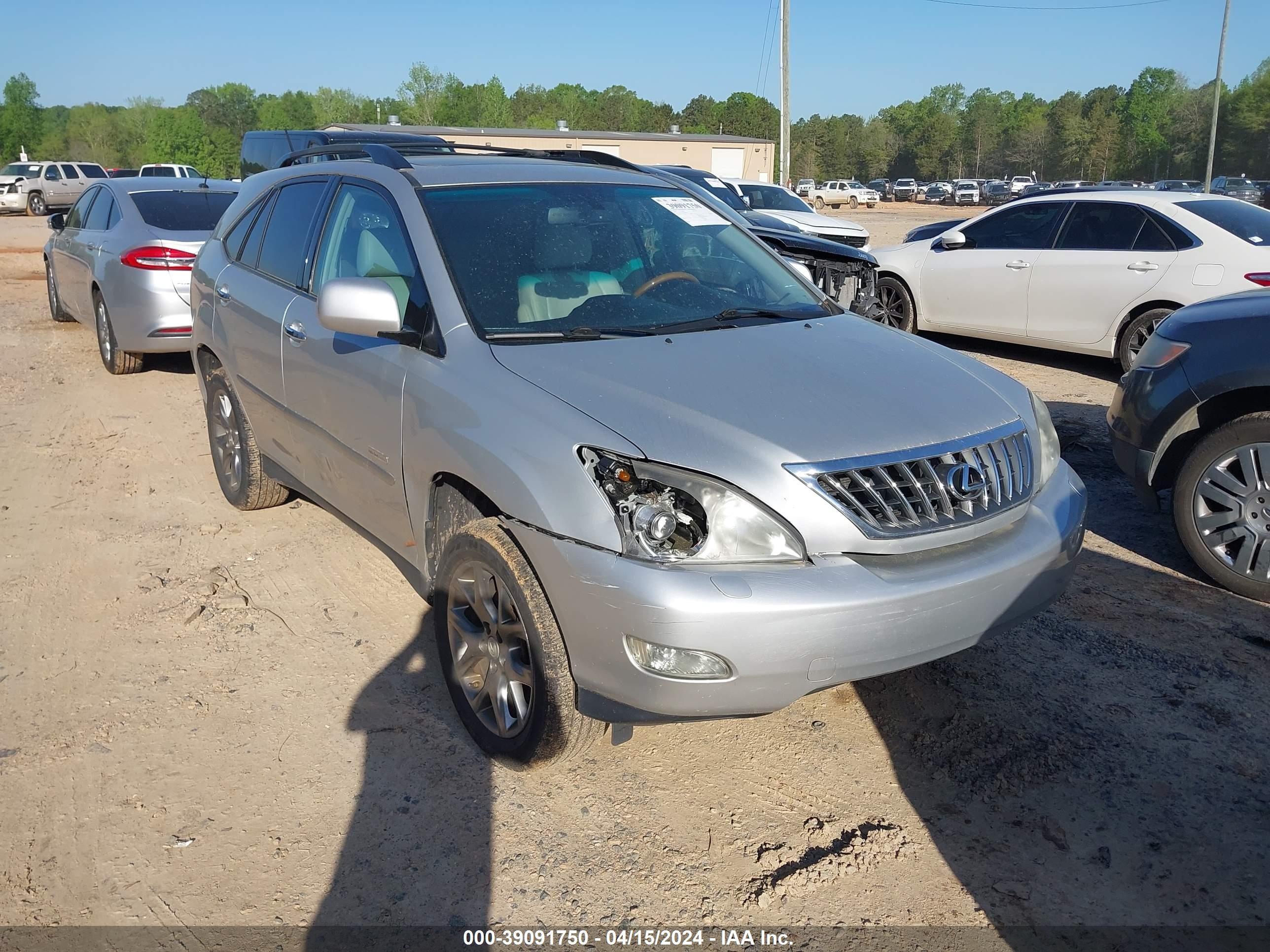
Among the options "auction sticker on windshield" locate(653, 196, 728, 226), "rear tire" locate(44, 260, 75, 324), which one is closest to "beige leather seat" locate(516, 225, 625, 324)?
"auction sticker on windshield" locate(653, 196, 728, 226)

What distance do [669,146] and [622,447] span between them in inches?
2425

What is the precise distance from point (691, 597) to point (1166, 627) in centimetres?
257

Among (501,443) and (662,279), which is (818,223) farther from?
(501,443)

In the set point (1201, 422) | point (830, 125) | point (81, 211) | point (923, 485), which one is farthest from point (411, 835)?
point (830, 125)

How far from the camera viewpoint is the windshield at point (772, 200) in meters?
17.4

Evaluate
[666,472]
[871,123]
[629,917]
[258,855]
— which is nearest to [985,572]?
[666,472]

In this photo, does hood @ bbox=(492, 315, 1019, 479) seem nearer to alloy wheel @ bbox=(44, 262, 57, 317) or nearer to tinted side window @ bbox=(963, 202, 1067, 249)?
tinted side window @ bbox=(963, 202, 1067, 249)

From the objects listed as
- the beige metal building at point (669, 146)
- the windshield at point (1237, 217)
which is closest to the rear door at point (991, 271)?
the windshield at point (1237, 217)

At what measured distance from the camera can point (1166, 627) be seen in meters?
4.16

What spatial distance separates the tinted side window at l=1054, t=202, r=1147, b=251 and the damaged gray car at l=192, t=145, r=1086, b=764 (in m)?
5.62

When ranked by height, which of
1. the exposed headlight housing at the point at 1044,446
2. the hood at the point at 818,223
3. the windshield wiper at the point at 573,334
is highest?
the windshield wiper at the point at 573,334

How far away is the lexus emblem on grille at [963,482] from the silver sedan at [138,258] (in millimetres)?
7028

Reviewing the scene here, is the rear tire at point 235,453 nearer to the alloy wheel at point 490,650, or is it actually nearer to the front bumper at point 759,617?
the alloy wheel at point 490,650

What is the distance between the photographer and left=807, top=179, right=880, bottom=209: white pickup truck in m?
57.1
